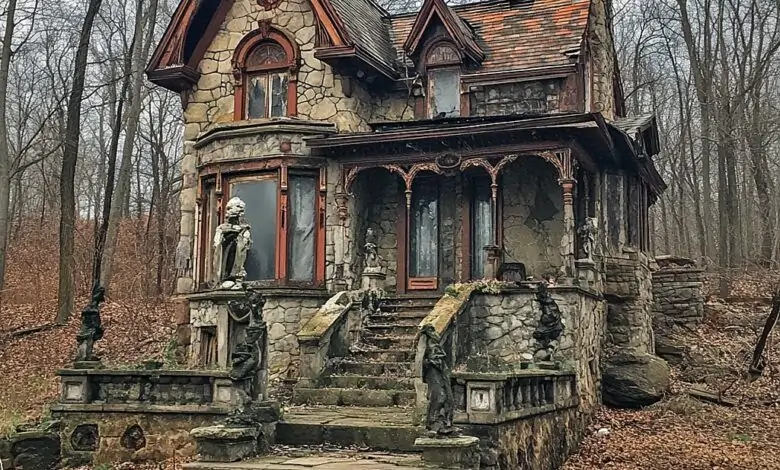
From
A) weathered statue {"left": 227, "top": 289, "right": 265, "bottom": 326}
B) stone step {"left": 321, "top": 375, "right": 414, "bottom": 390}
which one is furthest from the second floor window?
weathered statue {"left": 227, "top": 289, "right": 265, "bottom": 326}

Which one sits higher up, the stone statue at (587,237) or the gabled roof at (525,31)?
the gabled roof at (525,31)

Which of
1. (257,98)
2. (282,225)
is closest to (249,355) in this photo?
(282,225)

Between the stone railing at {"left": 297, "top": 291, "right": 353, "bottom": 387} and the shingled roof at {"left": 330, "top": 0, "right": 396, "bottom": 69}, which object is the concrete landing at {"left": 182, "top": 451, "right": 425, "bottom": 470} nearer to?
the stone railing at {"left": 297, "top": 291, "right": 353, "bottom": 387}

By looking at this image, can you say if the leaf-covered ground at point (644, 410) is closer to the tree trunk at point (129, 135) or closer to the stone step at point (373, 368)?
the tree trunk at point (129, 135)

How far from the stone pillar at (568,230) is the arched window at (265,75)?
5.94m

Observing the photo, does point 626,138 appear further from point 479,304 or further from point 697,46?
point 697,46

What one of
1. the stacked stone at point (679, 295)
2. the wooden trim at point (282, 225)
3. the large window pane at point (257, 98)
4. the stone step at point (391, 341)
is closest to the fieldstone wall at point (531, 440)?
the stone step at point (391, 341)

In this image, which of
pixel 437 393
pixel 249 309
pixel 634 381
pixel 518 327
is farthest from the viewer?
pixel 634 381

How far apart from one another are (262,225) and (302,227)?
2.69 ft

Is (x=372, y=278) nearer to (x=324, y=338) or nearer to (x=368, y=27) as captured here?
(x=324, y=338)

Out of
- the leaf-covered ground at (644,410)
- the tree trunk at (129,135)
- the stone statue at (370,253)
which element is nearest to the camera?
the leaf-covered ground at (644,410)

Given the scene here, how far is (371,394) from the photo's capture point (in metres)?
13.1

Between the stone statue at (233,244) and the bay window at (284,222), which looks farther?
the bay window at (284,222)

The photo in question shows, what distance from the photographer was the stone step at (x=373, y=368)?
1386 centimetres
